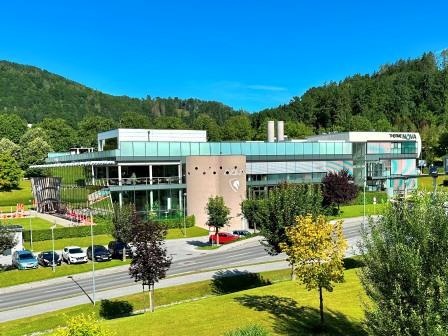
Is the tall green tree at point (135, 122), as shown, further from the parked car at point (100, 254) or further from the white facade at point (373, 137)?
the parked car at point (100, 254)

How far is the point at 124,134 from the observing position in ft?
255

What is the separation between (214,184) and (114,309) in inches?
1427

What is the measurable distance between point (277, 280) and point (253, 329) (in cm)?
2294

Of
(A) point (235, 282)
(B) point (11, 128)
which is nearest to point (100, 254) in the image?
(A) point (235, 282)

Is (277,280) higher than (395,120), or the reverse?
(395,120)

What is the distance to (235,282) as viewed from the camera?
38625 millimetres

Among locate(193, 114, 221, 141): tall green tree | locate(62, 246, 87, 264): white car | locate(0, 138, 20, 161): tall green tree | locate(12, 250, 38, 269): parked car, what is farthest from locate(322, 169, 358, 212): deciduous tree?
locate(193, 114, 221, 141): tall green tree

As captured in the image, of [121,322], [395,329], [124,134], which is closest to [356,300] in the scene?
[121,322]

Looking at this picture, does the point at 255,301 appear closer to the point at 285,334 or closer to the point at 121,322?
the point at 285,334

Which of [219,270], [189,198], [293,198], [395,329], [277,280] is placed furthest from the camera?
[189,198]

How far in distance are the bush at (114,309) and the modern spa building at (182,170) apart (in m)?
32.0

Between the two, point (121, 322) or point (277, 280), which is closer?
point (121, 322)

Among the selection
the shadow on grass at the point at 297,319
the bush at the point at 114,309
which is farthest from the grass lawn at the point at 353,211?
the shadow on grass at the point at 297,319

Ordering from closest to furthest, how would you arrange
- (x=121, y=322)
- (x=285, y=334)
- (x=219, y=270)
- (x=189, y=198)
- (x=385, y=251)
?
(x=385, y=251)
(x=285, y=334)
(x=121, y=322)
(x=219, y=270)
(x=189, y=198)
